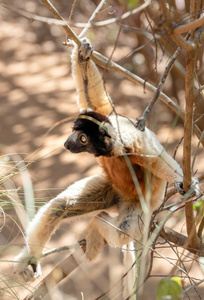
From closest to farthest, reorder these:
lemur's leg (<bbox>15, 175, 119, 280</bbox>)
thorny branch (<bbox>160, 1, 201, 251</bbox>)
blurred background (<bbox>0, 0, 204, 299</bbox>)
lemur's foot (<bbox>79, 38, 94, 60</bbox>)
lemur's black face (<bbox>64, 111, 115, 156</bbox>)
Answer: thorny branch (<bbox>160, 1, 201, 251</bbox>)
lemur's black face (<bbox>64, 111, 115, 156</bbox>)
lemur's foot (<bbox>79, 38, 94, 60</bbox>)
lemur's leg (<bbox>15, 175, 119, 280</bbox>)
blurred background (<bbox>0, 0, 204, 299</bbox>)

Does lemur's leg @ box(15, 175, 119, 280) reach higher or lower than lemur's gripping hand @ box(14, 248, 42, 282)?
higher

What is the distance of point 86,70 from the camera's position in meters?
3.72

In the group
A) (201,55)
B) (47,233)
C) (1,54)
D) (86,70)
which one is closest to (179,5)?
(201,55)

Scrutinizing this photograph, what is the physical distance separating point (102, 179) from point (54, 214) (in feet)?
2.12

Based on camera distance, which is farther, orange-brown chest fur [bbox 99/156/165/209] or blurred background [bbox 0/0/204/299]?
blurred background [bbox 0/0/204/299]

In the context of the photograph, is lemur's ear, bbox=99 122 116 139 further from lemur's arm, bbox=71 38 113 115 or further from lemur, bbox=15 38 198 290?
lemur's arm, bbox=71 38 113 115

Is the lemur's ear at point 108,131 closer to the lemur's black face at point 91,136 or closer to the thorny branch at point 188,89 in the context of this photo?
the lemur's black face at point 91,136

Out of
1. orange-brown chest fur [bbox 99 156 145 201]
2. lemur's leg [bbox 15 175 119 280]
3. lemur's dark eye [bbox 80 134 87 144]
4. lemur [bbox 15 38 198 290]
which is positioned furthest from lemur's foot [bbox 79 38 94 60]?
lemur's leg [bbox 15 175 119 280]

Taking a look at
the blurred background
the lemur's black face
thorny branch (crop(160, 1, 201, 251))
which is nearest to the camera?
thorny branch (crop(160, 1, 201, 251))

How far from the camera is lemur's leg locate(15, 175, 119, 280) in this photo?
3625 millimetres

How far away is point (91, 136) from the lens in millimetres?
3381

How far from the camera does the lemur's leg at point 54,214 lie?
143 inches

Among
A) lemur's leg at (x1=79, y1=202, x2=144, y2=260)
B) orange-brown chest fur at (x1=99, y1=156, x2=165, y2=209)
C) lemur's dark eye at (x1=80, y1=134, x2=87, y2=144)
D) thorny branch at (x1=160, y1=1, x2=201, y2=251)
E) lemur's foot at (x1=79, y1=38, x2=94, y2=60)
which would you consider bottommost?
lemur's leg at (x1=79, y1=202, x2=144, y2=260)

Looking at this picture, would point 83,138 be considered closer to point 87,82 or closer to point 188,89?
point 87,82
